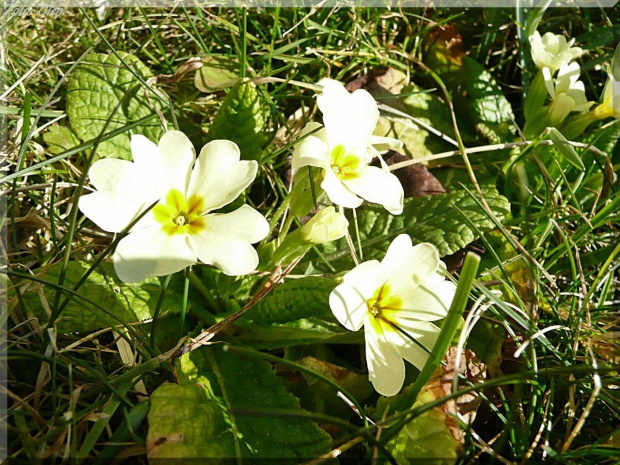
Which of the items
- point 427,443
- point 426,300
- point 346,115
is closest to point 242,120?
point 346,115

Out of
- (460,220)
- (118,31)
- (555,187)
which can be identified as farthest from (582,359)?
(118,31)

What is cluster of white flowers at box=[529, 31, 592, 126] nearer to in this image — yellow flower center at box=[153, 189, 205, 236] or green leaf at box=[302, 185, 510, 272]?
green leaf at box=[302, 185, 510, 272]

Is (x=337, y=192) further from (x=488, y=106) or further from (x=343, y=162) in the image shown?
(x=488, y=106)

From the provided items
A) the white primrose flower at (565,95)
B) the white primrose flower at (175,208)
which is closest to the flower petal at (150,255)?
the white primrose flower at (175,208)

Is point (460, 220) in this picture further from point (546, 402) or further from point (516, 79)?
point (516, 79)

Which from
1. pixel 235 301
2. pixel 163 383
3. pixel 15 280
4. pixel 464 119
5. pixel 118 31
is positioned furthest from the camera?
pixel 464 119
